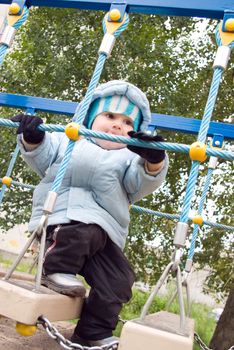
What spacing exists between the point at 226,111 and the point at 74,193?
10.9 feet

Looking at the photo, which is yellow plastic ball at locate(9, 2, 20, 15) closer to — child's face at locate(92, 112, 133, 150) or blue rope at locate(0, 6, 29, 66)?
blue rope at locate(0, 6, 29, 66)

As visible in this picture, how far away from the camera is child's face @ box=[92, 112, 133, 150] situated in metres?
1.64

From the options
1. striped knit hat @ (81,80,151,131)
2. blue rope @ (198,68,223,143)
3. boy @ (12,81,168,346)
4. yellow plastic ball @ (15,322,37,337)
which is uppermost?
striped knit hat @ (81,80,151,131)

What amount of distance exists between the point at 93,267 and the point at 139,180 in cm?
31

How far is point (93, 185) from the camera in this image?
1547mm

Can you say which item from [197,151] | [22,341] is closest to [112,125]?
[197,151]

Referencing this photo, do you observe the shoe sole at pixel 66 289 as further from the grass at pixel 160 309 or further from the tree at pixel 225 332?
the grass at pixel 160 309

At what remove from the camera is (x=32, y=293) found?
96 cm

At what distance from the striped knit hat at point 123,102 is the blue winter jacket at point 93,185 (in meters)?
0.15

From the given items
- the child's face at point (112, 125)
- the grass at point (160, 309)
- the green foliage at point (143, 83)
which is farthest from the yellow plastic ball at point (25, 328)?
the grass at point (160, 309)

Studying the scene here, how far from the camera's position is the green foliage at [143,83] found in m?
4.26

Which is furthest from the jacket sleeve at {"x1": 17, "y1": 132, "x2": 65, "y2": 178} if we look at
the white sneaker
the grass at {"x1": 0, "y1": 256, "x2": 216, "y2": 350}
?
the grass at {"x1": 0, "y1": 256, "x2": 216, "y2": 350}

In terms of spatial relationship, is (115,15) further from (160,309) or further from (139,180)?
(160,309)

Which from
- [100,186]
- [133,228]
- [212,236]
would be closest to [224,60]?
[100,186]
